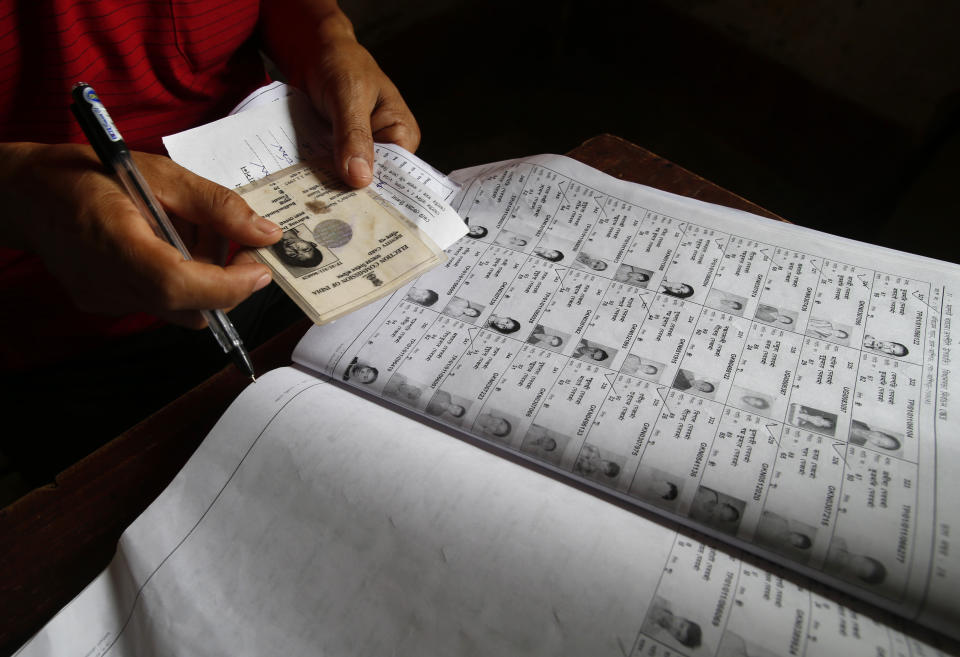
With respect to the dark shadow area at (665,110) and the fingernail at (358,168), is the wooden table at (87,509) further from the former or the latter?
the dark shadow area at (665,110)

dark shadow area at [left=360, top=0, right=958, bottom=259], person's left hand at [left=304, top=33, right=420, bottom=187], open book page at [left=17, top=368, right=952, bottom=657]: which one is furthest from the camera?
dark shadow area at [left=360, top=0, right=958, bottom=259]

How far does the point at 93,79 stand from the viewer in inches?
20.9

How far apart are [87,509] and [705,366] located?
0.47 metres

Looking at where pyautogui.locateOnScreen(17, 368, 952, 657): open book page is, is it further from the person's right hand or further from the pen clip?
the pen clip

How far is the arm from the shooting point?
557 mm

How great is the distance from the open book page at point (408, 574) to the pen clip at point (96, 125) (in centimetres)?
23

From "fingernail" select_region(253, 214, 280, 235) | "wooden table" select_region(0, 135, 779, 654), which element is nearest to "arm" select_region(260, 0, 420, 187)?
"fingernail" select_region(253, 214, 280, 235)

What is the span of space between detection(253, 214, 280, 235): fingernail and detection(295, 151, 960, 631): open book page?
Result: 3.7 inches

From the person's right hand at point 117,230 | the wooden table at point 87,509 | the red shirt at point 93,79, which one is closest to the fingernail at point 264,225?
the person's right hand at point 117,230

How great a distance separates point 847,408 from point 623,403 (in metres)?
0.16

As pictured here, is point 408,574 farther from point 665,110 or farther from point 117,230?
point 665,110

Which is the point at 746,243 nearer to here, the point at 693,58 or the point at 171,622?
the point at 171,622

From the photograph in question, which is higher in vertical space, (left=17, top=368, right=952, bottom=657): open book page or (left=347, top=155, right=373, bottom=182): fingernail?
(left=347, top=155, right=373, bottom=182): fingernail

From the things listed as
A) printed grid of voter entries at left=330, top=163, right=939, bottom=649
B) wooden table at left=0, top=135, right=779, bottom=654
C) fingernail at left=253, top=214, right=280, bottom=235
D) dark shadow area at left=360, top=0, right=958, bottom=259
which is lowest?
wooden table at left=0, top=135, right=779, bottom=654
